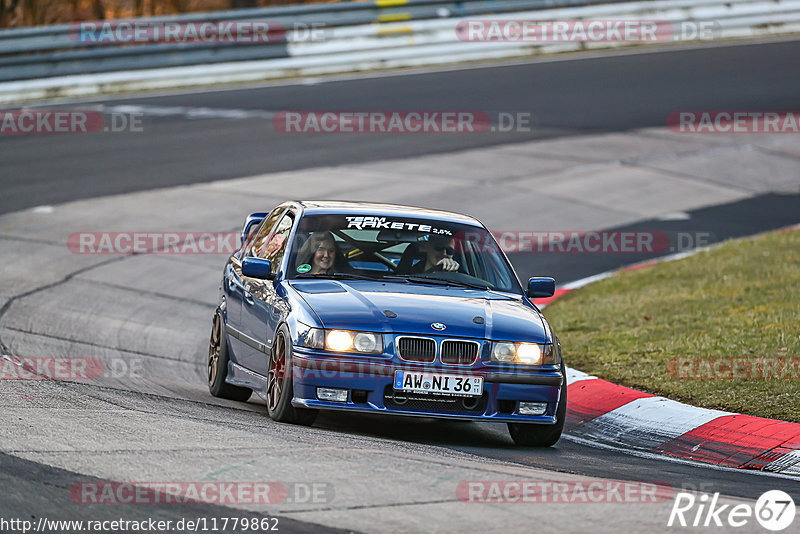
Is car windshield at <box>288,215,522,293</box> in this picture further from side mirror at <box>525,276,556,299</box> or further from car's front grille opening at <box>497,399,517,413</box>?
car's front grille opening at <box>497,399,517,413</box>

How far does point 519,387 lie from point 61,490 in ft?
10.4

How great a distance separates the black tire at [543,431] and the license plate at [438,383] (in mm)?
630

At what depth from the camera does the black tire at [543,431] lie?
8.01m

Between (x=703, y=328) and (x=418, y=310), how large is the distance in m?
4.29

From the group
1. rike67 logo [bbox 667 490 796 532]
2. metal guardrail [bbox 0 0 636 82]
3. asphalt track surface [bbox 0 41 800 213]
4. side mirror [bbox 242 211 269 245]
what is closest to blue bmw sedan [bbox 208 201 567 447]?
side mirror [bbox 242 211 269 245]

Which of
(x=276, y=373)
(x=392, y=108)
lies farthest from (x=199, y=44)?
(x=276, y=373)

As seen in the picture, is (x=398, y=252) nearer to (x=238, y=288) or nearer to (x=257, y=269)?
(x=257, y=269)

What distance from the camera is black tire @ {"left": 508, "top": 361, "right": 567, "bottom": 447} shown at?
801 centimetres

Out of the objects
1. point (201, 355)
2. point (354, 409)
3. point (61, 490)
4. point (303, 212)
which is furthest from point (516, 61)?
point (61, 490)

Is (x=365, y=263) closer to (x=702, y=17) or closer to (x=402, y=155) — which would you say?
(x=402, y=155)

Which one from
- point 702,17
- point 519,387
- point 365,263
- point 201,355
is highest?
point 702,17

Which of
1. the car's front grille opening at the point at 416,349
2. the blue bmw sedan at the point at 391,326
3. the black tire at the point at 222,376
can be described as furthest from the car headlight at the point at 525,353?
the black tire at the point at 222,376

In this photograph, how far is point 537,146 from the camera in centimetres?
2153

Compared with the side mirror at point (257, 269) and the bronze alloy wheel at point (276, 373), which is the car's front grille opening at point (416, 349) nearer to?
the bronze alloy wheel at point (276, 373)
